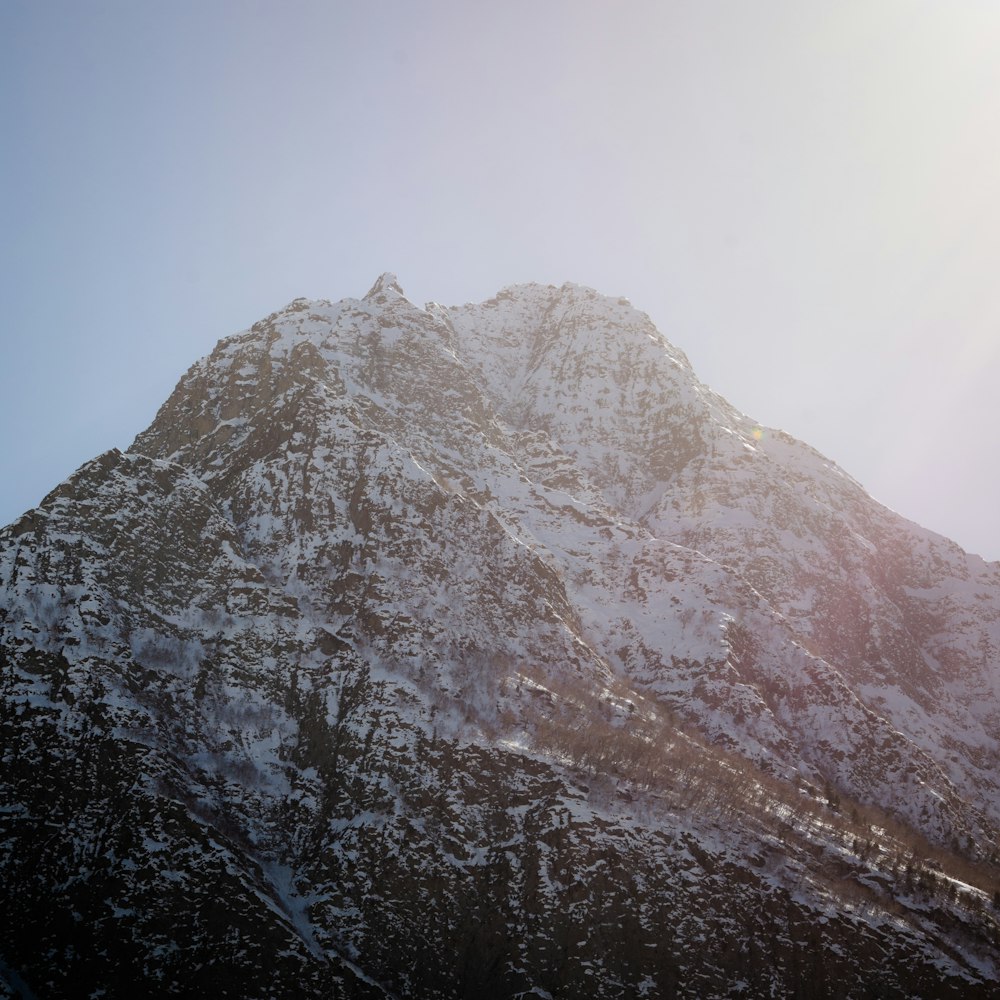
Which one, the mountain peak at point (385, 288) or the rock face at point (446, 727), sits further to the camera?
the mountain peak at point (385, 288)

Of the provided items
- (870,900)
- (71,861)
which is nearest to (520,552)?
(870,900)

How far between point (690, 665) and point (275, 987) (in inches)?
2337

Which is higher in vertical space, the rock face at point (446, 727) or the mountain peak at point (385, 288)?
the mountain peak at point (385, 288)

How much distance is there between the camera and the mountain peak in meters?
163

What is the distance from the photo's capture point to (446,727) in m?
78.0

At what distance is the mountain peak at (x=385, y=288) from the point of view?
163 m

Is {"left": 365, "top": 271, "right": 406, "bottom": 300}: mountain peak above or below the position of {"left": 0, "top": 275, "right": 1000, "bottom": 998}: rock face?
above

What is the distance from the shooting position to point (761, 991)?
6191 cm

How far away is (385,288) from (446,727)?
106 meters

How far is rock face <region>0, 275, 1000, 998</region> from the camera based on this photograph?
204ft

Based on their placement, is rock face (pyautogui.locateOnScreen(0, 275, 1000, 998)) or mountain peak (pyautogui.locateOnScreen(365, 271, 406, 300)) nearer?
rock face (pyautogui.locateOnScreen(0, 275, 1000, 998))

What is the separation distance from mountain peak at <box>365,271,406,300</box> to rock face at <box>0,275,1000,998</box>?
26606mm

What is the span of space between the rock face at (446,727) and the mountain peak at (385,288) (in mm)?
26606

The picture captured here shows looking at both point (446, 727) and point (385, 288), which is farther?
point (385, 288)
